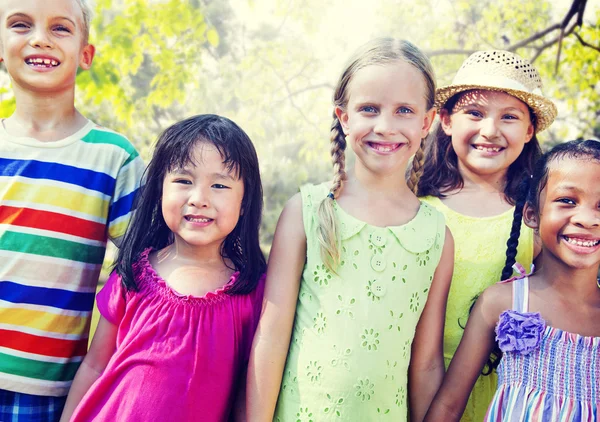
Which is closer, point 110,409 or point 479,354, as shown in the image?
point 110,409

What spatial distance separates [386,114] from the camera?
1.73 meters

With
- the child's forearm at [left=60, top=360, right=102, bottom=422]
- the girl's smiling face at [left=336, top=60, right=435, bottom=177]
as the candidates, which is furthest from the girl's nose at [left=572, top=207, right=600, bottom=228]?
the child's forearm at [left=60, top=360, right=102, bottom=422]

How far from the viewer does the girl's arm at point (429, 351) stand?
5.97 ft

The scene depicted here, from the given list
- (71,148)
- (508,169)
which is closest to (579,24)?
(508,169)

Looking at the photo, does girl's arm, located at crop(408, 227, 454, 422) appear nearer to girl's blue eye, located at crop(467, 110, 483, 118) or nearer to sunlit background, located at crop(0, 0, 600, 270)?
girl's blue eye, located at crop(467, 110, 483, 118)

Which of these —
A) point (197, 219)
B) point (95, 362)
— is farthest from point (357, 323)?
point (95, 362)

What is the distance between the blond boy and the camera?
179 cm

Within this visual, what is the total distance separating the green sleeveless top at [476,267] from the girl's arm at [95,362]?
107cm

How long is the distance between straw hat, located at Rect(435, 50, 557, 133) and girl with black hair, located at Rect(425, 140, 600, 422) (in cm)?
41

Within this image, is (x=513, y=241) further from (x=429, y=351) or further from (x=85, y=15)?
(x=85, y=15)

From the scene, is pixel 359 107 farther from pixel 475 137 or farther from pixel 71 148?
pixel 71 148

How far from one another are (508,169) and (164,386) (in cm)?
146

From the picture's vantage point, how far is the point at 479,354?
1734 mm

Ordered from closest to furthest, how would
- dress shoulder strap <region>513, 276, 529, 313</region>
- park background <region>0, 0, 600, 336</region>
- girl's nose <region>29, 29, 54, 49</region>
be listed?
dress shoulder strap <region>513, 276, 529, 313</region> < girl's nose <region>29, 29, 54, 49</region> < park background <region>0, 0, 600, 336</region>
